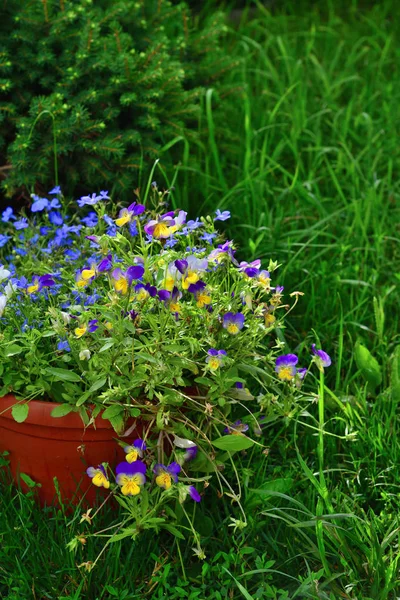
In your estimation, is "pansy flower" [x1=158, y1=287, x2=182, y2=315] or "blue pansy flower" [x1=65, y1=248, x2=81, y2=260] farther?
"blue pansy flower" [x1=65, y1=248, x2=81, y2=260]

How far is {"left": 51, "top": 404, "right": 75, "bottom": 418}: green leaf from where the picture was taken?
5.53 feet

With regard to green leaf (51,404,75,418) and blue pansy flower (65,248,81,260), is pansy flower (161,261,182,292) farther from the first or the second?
blue pansy flower (65,248,81,260)

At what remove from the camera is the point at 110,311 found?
166 cm

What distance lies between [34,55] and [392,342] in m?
1.44

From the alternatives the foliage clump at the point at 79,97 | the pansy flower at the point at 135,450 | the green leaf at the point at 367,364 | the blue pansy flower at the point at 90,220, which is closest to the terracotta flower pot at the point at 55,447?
the pansy flower at the point at 135,450

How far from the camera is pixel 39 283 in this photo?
1880 mm

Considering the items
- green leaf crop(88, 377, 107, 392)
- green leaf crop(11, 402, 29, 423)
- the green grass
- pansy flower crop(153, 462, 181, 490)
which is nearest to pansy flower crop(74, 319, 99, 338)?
green leaf crop(88, 377, 107, 392)

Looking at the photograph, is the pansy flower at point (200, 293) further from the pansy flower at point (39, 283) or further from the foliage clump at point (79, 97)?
the foliage clump at point (79, 97)

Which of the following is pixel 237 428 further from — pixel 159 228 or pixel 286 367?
pixel 159 228

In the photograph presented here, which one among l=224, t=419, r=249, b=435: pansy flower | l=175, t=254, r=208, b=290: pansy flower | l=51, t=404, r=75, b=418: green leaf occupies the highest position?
l=175, t=254, r=208, b=290: pansy flower

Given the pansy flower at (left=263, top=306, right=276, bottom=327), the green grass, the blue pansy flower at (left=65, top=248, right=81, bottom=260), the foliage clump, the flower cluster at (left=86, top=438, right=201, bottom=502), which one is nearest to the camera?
the flower cluster at (left=86, top=438, right=201, bottom=502)

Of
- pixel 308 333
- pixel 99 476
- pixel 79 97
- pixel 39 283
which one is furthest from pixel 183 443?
pixel 79 97

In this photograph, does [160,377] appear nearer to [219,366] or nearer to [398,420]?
[219,366]

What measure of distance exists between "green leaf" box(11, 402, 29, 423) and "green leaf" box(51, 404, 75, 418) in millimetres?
62
